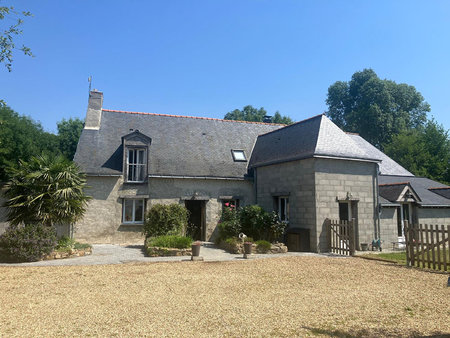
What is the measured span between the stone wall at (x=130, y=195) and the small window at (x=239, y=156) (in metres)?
1.61

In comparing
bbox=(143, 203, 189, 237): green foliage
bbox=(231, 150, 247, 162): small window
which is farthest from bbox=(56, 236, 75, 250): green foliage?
bbox=(231, 150, 247, 162): small window

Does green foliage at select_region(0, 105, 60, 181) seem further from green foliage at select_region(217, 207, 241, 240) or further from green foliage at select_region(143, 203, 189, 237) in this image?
green foliage at select_region(217, 207, 241, 240)

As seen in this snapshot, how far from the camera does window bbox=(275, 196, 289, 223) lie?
15250 mm

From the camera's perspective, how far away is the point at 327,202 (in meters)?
13.6

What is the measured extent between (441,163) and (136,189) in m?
29.3

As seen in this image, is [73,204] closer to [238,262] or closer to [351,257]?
[238,262]

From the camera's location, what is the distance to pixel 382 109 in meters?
39.2

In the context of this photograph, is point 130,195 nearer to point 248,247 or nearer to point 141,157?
point 141,157

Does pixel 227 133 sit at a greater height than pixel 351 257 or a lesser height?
greater

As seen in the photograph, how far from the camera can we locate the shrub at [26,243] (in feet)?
34.5

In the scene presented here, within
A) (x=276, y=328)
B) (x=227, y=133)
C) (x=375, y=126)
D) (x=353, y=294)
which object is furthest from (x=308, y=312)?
(x=375, y=126)

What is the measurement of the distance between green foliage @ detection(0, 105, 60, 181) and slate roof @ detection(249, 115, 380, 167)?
15.0 meters

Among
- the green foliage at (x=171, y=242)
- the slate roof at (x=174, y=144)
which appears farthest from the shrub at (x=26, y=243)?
the slate roof at (x=174, y=144)

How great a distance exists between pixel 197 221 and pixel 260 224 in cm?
455
